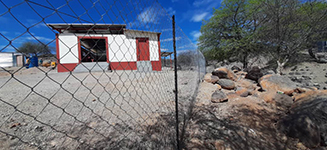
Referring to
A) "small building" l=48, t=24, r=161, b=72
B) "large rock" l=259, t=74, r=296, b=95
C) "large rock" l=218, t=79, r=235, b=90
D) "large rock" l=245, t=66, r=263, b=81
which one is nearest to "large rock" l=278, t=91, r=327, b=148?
"large rock" l=259, t=74, r=296, b=95

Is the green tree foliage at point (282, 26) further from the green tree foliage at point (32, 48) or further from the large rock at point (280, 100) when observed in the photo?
the green tree foliage at point (32, 48)

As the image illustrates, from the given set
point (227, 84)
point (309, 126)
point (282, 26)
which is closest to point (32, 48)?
point (309, 126)

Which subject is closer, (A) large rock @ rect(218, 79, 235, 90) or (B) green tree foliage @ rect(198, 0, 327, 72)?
(A) large rock @ rect(218, 79, 235, 90)

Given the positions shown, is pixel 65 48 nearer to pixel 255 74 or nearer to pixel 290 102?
pixel 290 102

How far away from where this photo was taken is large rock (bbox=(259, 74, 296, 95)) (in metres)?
3.53

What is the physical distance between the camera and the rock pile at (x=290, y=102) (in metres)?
1.75

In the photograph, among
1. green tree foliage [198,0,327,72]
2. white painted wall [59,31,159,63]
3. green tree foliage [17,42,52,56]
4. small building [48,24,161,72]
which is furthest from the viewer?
green tree foliage [198,0,327,72]

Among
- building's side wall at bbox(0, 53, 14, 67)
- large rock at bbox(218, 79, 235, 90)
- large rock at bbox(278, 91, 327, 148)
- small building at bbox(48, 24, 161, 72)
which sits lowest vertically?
large rock at bbox(278, 91, 327, 148)

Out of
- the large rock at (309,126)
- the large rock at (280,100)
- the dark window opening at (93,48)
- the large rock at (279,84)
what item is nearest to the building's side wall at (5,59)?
the dark window opening at (93,48)

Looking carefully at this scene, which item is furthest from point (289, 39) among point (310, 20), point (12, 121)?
point (12, 121)

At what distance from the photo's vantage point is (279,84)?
3799 mm

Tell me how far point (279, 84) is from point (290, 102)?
106 centimetres

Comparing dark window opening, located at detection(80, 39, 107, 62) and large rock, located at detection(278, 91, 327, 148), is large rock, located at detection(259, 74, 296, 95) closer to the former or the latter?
large rock, located at detection(278, 91, 327, 148)

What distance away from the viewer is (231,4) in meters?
10.9
